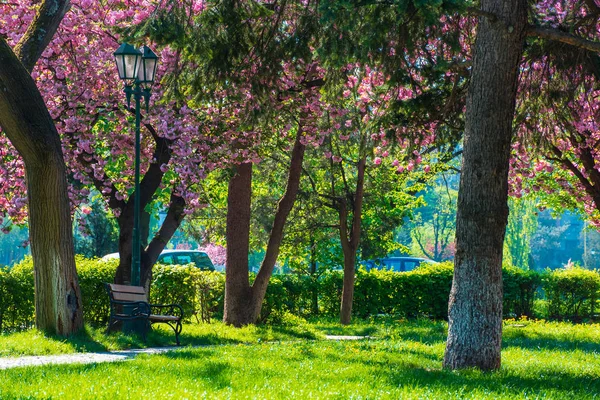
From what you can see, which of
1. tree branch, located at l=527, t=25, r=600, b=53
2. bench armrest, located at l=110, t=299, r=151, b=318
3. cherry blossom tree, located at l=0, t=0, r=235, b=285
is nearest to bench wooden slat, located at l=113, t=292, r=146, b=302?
bench armrest, located at l=110, t=299, r=151, b=318

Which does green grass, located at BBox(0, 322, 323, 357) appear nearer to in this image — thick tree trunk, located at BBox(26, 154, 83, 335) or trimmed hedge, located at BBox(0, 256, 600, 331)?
thick tree trunk, located at BBox(26, 154, 83, 335)

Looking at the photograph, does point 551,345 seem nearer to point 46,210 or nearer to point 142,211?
point 142,211

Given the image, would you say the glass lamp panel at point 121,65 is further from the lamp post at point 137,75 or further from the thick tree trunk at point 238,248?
the thick tree trunk at point 238,248

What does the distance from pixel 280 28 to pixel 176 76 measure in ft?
5.40

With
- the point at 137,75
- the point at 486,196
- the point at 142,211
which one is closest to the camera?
the point at 486,196

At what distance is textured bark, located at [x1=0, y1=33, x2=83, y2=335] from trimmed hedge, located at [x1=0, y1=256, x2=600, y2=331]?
5.63 metres

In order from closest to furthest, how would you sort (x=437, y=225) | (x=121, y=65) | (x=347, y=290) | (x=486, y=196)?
(x=486, y=196) < (x=121, y=65) < (x=347, y=290) < (x=437, y=225)

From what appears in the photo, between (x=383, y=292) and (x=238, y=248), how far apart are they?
7.43 metres

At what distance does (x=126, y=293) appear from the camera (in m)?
13.1

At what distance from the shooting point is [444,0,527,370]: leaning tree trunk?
29.0ft

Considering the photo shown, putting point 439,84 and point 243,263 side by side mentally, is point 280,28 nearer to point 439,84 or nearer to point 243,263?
point 439,84

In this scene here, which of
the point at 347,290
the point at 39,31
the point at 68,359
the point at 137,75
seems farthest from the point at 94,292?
the point at 68,359

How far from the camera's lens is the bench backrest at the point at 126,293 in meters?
12.8

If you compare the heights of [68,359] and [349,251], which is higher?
[349,251]
